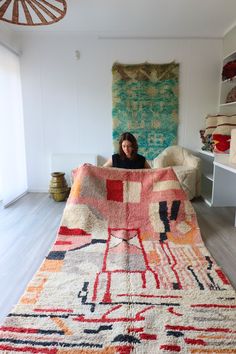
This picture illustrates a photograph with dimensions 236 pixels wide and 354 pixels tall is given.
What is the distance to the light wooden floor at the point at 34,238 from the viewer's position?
6.28 feet

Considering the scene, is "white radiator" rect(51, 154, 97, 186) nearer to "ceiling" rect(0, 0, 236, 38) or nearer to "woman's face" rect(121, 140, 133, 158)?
"woman's face" rect(121, 140, 133, 158)

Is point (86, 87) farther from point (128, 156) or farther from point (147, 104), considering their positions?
point (128, 156)

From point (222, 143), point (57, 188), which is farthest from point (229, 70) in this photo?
point (57, 188)

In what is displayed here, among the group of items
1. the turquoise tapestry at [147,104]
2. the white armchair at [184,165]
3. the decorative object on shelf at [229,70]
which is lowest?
the white armchair at [184,165]

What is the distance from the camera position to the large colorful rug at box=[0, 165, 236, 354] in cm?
131

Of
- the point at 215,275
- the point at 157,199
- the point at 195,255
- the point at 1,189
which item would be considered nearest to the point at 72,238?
the point at 157,199

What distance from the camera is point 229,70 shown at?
12.2 ft

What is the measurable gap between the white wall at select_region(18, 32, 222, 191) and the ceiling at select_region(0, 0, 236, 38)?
151 millimetres

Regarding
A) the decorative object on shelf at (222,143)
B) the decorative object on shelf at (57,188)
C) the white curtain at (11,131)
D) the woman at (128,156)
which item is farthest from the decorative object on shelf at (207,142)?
the white curtain at (11,131)

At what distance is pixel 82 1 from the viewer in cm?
289

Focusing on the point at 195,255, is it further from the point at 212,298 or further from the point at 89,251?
the point at 89,251

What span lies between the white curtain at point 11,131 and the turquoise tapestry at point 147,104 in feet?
4.91

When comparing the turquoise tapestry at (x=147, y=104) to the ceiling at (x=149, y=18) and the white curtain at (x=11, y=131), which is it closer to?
the ceiling at (x=149, y=18)

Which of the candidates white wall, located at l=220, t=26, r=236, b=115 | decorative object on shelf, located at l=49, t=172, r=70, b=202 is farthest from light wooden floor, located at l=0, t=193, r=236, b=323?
white wall, located at l=220, t=26, r=236, b=115
